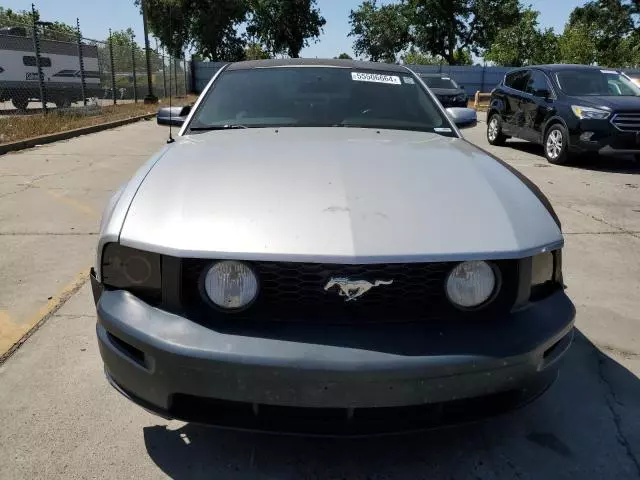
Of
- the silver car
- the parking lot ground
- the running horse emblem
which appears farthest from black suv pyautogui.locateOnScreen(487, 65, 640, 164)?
the running horse emblem

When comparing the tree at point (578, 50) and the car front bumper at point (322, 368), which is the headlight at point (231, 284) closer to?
the car front bumper at point (322, 368)

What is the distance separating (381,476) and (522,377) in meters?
0.65

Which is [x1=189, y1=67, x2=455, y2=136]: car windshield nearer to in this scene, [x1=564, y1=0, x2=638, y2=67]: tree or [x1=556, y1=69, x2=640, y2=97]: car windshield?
[x1=556, y1=69, x2=640, y2=97]: car windshield

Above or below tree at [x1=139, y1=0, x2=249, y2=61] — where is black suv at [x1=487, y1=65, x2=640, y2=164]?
below

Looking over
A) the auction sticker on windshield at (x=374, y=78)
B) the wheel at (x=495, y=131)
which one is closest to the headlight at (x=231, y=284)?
the auction sticker on windshield at (x=374, y=78)

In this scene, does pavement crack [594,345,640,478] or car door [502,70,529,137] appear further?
car door [502,70,529,137]

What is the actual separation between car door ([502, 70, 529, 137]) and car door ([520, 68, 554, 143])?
0.41ft

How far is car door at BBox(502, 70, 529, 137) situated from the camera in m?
10.6

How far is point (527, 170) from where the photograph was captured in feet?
29.1

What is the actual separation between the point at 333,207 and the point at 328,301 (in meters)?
0.34

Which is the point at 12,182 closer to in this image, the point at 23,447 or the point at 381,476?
the point at 23,447

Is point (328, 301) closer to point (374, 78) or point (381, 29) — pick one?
point (374, 78)

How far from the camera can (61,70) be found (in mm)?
17391

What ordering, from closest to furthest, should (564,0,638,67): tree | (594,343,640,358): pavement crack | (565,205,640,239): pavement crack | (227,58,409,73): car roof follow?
(594,343,640,358): pavement crack
(227,58,409,73): car roof
(565,205,640,239): pavement crack
(564,0,638,67): tree
